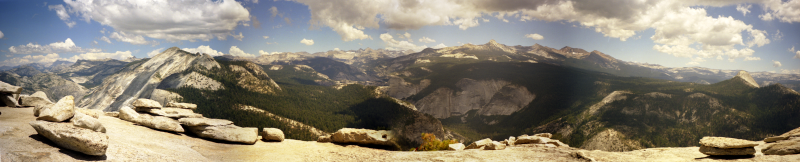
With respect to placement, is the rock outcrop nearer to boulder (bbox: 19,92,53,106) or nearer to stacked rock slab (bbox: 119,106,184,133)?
stacked rock slab (bbox: 119,106,184,133)

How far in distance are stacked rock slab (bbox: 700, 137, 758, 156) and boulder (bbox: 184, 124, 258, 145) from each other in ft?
82.2

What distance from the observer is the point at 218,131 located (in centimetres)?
1706

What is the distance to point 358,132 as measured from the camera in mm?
19125

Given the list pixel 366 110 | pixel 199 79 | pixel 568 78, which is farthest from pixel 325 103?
pixel 568 78

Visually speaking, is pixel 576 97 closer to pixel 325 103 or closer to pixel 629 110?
pixel 629 110

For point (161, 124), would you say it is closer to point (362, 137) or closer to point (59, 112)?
point (59, 112)

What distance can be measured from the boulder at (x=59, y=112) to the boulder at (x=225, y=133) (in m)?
5.29

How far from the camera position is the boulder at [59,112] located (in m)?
12.4

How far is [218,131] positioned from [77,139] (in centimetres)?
868

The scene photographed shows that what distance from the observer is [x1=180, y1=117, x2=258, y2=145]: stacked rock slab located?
668 inches

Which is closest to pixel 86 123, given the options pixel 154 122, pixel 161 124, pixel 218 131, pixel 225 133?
pixel 161 124

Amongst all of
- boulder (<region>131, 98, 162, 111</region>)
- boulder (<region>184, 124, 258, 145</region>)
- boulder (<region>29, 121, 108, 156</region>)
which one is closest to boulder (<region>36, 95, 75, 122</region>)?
boulder (<region>29, 121, 108, 156</region>)

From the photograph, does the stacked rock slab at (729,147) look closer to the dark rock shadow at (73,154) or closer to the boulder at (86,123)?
the dark rock shadow at (73,154)

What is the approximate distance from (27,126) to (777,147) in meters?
34.1
